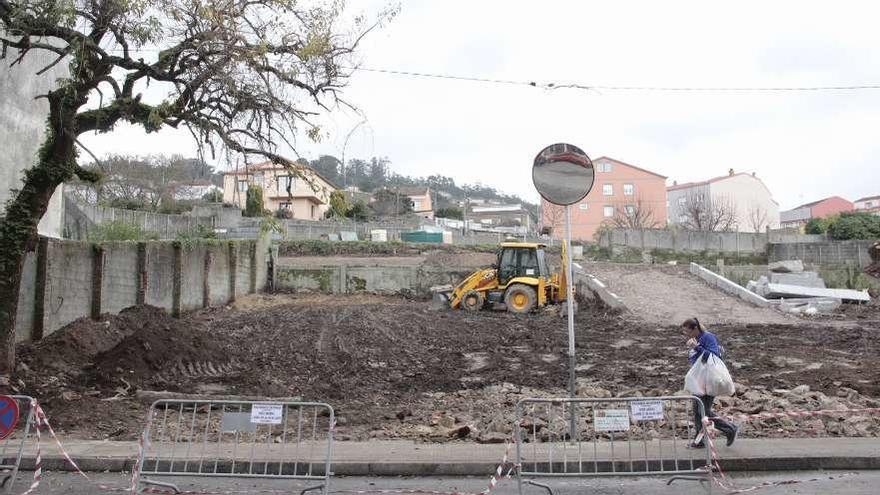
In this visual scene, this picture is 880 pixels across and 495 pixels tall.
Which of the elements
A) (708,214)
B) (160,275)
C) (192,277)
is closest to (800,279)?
(192,277)

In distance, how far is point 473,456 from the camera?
24.0 feet

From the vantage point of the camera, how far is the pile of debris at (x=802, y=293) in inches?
917

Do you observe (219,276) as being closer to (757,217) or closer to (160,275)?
(160,275)

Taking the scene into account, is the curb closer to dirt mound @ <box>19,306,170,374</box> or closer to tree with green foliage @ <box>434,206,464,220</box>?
dirt mound @ <box>19,306,170,374</box>

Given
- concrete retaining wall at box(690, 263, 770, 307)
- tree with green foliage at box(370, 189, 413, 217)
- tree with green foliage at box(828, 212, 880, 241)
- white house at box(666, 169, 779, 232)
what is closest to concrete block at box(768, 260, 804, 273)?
concrete retaining wall at box(690, 263, 770, 307)

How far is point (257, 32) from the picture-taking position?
1009 cm

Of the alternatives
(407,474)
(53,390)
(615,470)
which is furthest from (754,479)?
(53,390)

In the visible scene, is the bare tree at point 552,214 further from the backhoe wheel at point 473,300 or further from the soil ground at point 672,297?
the backhoe wheel at point 473,300

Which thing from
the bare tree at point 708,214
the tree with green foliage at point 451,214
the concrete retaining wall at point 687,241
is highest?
the tree with green foliage at point 451,214

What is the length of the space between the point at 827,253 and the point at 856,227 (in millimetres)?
5785

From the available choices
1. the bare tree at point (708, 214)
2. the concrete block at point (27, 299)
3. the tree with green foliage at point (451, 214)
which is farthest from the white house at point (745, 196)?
the concrete block at point (27, 299)

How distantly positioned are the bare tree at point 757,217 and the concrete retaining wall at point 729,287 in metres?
48.5

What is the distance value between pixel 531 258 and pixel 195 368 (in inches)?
557

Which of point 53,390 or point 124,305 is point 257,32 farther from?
point 124,305
